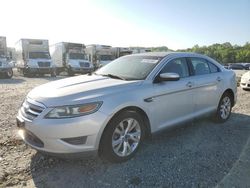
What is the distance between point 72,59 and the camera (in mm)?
23859

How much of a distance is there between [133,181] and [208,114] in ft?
9.13

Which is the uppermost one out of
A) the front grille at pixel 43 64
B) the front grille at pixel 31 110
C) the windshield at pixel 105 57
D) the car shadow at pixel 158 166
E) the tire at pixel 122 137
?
the windshield at pixel 105 57

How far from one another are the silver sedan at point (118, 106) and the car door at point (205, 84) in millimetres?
19

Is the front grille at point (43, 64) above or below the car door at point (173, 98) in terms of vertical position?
above

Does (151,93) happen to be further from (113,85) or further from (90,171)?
(90,171)

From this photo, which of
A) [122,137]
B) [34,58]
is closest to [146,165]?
[122,137]

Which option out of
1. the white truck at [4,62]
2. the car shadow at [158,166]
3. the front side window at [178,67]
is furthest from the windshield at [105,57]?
the car shadow at [158,166]

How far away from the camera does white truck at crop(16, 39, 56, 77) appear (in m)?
22.0

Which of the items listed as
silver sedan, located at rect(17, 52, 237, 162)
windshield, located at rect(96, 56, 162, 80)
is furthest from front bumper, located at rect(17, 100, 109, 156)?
windshield, located at rect(96, 56, 162, 80)

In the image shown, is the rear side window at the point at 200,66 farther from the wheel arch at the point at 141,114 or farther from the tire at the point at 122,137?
the tire at the point at 122,137

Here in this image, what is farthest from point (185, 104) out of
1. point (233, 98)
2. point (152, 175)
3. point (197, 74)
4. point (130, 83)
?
point (233, 98)

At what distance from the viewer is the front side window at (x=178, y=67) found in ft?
15.3

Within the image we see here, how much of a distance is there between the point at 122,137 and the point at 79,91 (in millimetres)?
916

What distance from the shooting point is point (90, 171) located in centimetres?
366
